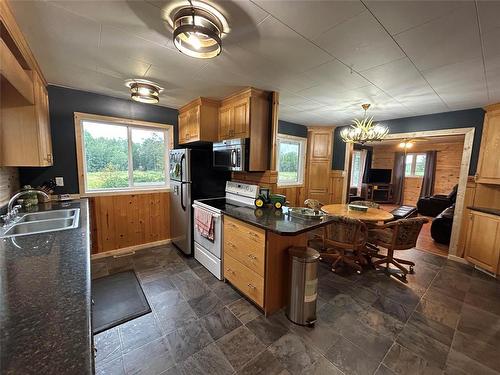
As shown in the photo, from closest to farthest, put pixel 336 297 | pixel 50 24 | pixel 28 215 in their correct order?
pixel 50 24 < pixel 28 215 < pixel 336 297

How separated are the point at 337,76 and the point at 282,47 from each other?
86 centimetres

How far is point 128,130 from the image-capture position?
11.3 ft

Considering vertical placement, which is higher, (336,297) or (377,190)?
(377,190)

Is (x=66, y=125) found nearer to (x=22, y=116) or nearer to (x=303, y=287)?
(x=22, y=116)

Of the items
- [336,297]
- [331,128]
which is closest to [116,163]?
[336,297]

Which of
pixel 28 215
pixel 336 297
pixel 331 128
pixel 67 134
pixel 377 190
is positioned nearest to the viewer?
pixel 28 215

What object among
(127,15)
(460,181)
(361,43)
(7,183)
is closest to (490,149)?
(460,181)

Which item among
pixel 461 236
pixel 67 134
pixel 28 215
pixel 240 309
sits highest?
pixel 67 134

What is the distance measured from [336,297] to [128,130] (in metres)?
3.83

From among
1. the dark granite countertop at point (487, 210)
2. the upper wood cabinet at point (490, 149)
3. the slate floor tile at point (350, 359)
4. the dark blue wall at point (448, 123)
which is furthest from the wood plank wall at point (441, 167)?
the slate floor tile at point (350, 359)

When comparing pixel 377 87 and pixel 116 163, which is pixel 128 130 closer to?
pixel 116 163

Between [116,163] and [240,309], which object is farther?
[116,163]

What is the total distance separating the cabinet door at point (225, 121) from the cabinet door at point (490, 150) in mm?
3742

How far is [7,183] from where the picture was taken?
228 cm
